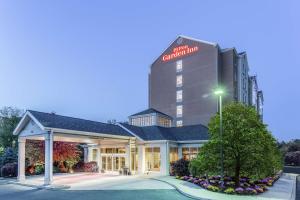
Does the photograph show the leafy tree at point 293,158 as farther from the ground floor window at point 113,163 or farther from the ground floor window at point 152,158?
the ground floor window at point 113,163

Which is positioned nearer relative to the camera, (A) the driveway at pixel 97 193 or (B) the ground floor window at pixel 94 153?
(A) the driveway at pixel 97 193

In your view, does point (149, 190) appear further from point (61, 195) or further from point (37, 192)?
point (37, 192)

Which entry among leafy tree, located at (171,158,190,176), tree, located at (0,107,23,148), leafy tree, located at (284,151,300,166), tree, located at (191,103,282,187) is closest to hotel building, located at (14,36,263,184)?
leafy tree, located at (171,158,190,176)

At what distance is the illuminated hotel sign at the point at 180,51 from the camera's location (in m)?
55.0

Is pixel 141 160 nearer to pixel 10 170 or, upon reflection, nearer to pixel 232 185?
pixel 232 185

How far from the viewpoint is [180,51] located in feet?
186

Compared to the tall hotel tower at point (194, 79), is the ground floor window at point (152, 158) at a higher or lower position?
lower

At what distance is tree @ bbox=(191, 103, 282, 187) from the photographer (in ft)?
72.3

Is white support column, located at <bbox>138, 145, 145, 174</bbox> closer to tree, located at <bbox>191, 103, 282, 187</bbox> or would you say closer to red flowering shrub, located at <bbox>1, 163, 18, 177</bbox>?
tree, located at <bbox>191, 103, 282, 187</bbox>

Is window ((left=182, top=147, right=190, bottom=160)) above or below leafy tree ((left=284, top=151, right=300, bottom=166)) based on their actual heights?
above

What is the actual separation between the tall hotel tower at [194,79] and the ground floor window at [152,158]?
63.7ft

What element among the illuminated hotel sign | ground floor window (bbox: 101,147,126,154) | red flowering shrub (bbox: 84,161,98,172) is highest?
the illuminated hotel sign

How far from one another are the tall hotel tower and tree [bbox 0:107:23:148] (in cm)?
2511

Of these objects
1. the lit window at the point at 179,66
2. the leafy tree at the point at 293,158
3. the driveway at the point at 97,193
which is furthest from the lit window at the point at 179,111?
the driveway at the point at 97,193
